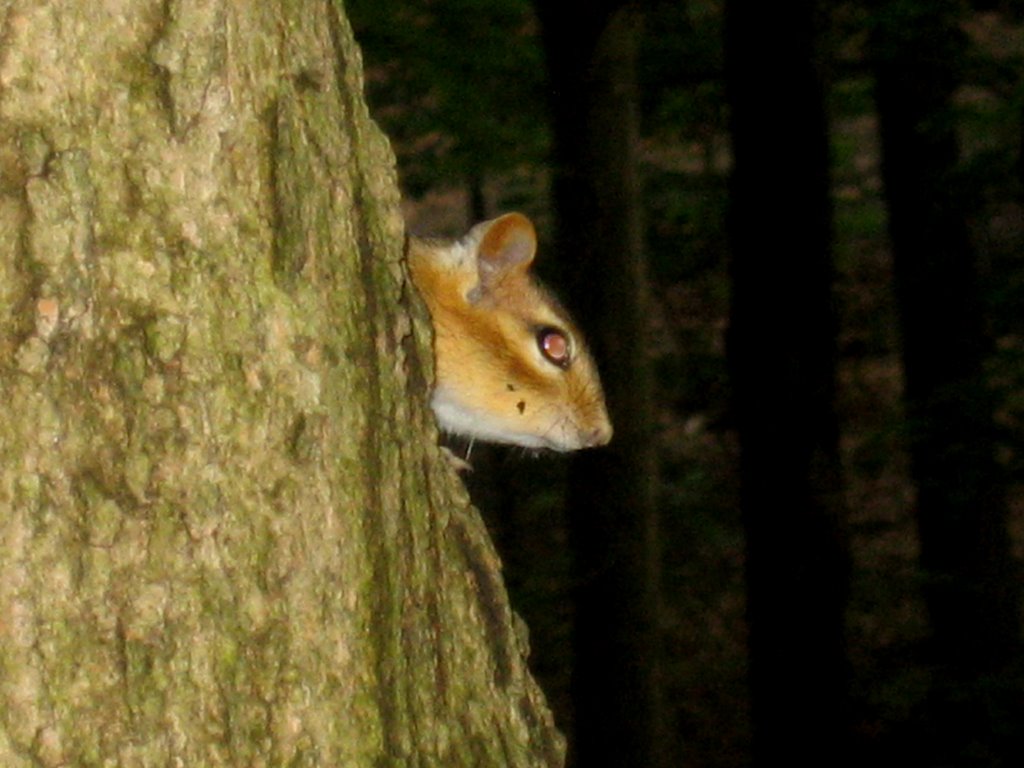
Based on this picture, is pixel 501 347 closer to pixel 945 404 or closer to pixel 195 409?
pixel 195 409

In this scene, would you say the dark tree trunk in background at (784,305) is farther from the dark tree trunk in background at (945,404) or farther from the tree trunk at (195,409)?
the tree trunk at (195,409)

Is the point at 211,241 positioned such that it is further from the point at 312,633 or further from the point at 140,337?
the point at 312,633

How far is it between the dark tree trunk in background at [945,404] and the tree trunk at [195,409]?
25.7 feet

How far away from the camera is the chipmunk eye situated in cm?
401

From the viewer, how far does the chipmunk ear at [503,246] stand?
3.71m

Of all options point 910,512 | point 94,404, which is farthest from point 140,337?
point 910,512

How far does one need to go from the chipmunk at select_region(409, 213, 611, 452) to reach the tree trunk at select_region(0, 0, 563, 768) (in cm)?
157

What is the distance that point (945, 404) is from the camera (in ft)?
31.3

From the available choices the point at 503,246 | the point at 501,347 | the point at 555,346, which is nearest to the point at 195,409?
the point at 503,246

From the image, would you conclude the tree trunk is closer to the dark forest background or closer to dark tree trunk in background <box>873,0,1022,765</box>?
the dark forest background

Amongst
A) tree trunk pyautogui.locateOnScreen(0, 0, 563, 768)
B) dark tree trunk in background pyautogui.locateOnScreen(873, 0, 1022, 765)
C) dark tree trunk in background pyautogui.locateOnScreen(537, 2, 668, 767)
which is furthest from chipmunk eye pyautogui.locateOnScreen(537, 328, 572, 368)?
dark tree trunk in background pyautogui.locateOnScreen(873, 0, 1022, 765)

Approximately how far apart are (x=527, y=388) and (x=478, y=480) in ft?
37.0

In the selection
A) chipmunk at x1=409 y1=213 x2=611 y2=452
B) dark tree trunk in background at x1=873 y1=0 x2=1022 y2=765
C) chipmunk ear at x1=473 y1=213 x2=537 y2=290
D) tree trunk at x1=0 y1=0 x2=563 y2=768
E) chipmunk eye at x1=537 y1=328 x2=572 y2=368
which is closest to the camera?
tree trunk at x1=0 y1=0 x2=563 y2=768

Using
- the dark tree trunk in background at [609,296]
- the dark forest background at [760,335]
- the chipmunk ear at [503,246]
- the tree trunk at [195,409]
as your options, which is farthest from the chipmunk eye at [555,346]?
the dark tree trunk in background at [609,296]
